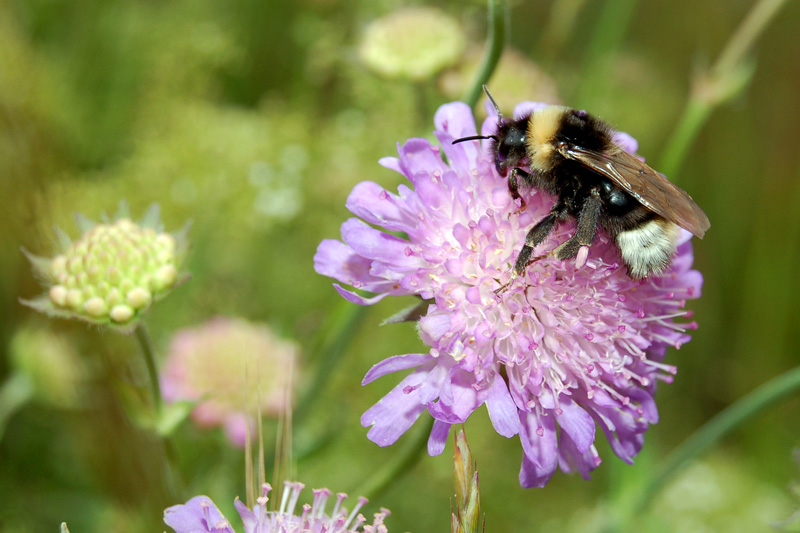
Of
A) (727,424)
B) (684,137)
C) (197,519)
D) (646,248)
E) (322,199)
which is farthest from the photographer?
(322,199)

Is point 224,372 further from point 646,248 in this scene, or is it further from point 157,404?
point 646,248

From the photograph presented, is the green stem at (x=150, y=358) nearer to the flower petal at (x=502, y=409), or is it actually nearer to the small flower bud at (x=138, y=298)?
the small flower bud at (x=138, y=298)

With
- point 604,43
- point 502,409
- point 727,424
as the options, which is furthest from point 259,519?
point 604,43

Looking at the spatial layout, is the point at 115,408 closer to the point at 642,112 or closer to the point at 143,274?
the point at 143,274

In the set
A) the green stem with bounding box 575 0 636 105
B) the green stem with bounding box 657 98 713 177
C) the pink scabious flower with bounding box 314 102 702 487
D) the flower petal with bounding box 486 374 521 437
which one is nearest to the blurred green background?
the green stem with bounding box 575 0 636 105

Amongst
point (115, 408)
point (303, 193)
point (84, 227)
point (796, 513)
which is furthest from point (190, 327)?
point (796, 513)

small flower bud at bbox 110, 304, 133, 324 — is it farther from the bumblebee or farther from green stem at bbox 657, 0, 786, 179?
green stem at bbox 657, 0, 786, 179
